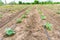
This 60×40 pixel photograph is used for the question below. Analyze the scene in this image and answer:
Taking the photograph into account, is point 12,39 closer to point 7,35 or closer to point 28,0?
point 7,35

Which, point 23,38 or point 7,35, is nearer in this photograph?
point 23,38

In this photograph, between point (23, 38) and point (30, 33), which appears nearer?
point (23, 38)

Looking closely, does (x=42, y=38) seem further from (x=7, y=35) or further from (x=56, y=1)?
(x=56, y=1)

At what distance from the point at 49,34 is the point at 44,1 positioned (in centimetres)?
3510

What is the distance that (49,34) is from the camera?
5723 millimetres

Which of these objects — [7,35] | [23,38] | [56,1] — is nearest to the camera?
[23,38]

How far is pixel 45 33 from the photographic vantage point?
5801 mm

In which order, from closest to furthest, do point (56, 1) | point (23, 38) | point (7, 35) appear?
point (23, 38), point (7, 35), point (56, 1)

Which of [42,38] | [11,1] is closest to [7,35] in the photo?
[42,38]

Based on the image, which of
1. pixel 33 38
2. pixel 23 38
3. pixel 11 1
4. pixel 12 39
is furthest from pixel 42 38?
pixel 11 1

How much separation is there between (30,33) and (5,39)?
0.96 metres

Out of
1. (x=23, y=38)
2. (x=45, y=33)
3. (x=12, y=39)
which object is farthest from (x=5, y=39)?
(x=45, y=33)

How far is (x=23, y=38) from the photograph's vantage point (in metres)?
5.01

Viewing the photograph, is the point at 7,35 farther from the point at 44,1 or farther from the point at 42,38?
the point at 44,1
